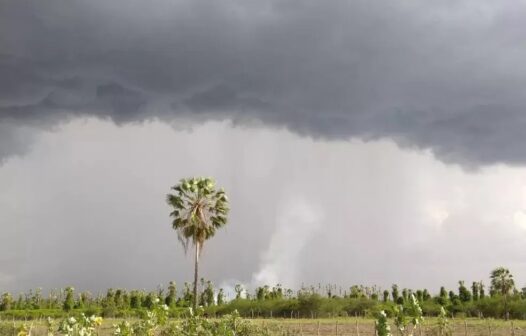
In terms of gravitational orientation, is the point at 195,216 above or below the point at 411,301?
above

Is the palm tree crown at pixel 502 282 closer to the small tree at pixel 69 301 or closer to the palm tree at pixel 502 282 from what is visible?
the palm tree at pixel 502 282

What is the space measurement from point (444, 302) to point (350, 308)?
27.4 meters

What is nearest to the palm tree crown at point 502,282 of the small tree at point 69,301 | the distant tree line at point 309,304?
the distant tree line at point 309,304

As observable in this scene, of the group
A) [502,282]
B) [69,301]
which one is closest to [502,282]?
[502,282]

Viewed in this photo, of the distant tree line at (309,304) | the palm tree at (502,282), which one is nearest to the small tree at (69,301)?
the distant tree line at (309,304)

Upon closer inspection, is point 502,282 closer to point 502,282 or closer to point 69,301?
point 502,282

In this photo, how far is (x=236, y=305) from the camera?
116125 mm

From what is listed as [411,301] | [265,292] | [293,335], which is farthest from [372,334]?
[265,292]

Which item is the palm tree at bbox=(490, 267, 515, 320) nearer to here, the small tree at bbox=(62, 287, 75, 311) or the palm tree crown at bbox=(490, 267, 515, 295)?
the palm tree crown at bbox=(490, 267, 515, 295)

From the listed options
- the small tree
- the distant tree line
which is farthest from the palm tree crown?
the small tree

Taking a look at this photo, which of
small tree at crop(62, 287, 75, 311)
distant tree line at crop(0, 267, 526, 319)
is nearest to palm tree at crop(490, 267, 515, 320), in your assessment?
distant tree line at crop(0, 267, 526, 319)

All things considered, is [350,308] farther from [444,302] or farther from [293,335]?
[293,335]

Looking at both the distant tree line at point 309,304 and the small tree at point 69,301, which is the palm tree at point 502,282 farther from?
the small tree at point 69,301

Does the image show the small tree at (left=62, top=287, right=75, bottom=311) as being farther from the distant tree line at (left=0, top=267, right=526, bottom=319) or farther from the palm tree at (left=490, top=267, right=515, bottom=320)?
the palm tree at (left=490, top=267, right=515, bottom=320)
